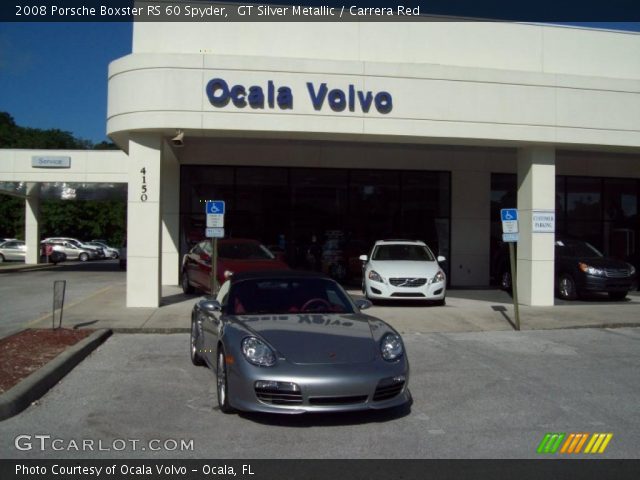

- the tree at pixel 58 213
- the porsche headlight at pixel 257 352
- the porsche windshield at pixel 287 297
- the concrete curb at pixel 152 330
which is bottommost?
the concrete curb at pixel 152 330

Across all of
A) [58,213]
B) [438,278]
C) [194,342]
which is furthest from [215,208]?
[58,213]

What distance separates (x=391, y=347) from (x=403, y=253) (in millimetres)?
10209

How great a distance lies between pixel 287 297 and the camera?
24.7ft

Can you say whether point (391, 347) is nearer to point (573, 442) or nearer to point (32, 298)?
point (573, 442)

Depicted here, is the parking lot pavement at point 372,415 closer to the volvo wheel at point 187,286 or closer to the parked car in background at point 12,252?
the volvo wheel at point 187,286

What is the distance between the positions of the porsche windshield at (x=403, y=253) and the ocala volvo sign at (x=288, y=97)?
369 cm

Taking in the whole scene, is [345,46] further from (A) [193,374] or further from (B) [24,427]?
(B) [24,427]

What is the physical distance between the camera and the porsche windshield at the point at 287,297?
7316 mm

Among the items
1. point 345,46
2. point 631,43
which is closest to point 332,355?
point 345,46

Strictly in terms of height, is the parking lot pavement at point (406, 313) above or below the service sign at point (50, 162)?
below

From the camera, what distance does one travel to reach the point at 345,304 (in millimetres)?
7633

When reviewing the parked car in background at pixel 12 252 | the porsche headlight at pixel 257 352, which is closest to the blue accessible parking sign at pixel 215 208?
the porsche headlight at pixel 257 352
